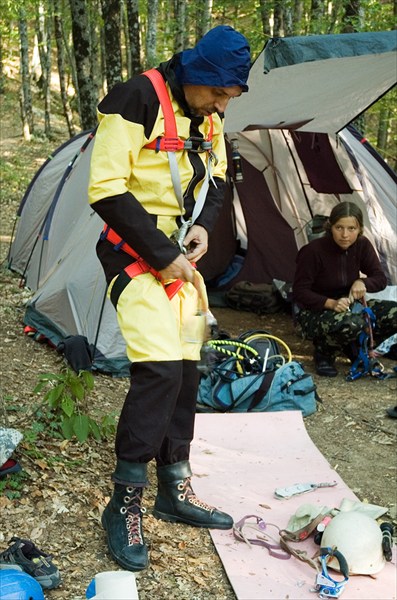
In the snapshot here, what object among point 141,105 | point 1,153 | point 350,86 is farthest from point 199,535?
point 1,153

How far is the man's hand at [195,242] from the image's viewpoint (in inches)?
106

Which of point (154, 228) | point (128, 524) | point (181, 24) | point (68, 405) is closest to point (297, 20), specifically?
point (181, 24)

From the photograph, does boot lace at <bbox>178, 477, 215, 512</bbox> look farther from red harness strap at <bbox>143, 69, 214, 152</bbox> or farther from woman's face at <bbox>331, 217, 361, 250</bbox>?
woman's face at <bbox>331, 217, 361, 250</bbox>

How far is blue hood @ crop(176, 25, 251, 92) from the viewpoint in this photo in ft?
7.98

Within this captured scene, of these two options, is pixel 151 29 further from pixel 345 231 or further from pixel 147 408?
pixel 147 408

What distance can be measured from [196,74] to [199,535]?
1.69 meters

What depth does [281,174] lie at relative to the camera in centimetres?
682

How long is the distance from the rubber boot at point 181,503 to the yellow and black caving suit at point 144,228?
0.30 m

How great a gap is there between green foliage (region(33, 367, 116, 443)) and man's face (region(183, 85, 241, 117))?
150 cm

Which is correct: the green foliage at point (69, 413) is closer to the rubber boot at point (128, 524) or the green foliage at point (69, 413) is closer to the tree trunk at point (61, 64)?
A: the rubber boot at point (128, 524)

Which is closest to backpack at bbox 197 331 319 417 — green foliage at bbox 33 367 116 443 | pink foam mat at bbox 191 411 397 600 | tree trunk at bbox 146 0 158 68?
pink foam mat at bbox 191 411 397 600

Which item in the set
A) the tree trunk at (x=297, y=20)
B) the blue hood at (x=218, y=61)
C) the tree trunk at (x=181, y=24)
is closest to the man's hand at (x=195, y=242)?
the blue hood at (x=218, y=61)

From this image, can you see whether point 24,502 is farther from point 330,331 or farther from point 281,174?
point 281,174

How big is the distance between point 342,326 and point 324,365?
0.33m
